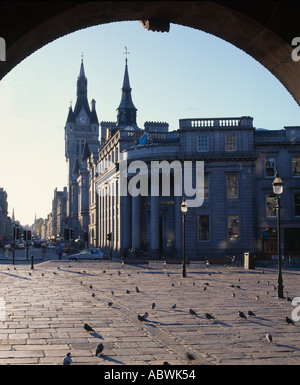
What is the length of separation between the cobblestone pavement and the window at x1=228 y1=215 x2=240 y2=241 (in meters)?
27.9

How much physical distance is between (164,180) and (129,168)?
4.58 m

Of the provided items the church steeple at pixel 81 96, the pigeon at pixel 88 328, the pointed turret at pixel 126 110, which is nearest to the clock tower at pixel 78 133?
the church steeple at pixel 81 96

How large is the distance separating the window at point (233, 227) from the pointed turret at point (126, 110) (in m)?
30.7

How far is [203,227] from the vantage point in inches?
1924

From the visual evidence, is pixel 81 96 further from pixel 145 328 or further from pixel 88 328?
pixel 88 328

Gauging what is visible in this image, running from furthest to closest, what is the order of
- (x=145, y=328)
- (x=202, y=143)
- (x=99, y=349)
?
(x=202, y=143) → (x=145, y=328) → (x=99, y=349)

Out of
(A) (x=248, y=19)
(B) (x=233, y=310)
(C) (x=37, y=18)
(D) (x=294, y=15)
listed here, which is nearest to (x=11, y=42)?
(C) (x=37, y=18)

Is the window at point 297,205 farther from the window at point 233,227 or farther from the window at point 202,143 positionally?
the window at point 202,143

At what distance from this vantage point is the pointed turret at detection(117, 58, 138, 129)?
74.2 m

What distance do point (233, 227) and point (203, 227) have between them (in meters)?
3.12

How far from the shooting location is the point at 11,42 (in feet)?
16.5

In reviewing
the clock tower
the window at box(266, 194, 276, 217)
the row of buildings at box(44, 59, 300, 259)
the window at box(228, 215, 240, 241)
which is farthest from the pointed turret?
the clock tower

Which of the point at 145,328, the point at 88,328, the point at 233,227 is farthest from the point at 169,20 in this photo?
the point at 233,227
